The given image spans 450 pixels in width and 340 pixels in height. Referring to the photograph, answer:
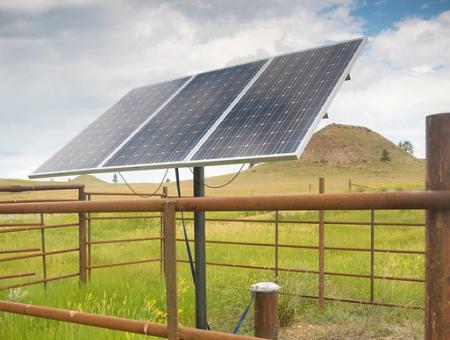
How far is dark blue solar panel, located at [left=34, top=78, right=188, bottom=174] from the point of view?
6758 mm

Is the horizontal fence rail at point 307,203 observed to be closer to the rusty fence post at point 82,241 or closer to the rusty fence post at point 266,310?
the rusty fence post at point 266,310

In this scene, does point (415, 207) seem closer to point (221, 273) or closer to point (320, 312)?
point (320, 312)

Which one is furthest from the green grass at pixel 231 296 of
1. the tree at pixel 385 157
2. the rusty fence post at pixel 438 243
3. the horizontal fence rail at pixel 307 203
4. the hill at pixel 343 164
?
the tree at pixel 385 157

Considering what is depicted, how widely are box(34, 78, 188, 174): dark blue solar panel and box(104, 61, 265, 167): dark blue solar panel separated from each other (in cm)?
34

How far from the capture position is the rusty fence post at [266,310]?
4832 millimetres

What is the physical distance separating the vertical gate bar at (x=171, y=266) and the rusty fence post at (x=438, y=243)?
111 centimetres

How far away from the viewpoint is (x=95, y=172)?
19.8 ft

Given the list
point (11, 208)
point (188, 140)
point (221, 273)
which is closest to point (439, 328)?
point (11, 208)

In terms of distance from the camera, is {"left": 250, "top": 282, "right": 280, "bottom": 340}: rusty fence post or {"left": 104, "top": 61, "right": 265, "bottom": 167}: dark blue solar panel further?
{"left": 104, "top": 61, "right": 265, "bottom": 167}: dark blue solar panel

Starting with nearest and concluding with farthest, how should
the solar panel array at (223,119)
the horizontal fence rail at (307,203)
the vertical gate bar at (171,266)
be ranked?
the horizontal fence rail at (307,203)
the vertical gate bar at (171,266)
the solar panel array at (223,119)

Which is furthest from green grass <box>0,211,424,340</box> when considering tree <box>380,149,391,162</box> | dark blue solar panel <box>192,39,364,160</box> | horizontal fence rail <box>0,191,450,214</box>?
tree <box>380,149,391,162</box>

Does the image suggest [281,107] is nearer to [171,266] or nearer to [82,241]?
[171,266]

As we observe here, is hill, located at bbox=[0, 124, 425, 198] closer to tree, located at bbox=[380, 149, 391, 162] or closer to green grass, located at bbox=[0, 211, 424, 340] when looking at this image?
tree, located at bbox=[380, 149, 391, 162]

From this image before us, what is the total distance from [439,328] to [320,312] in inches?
202
